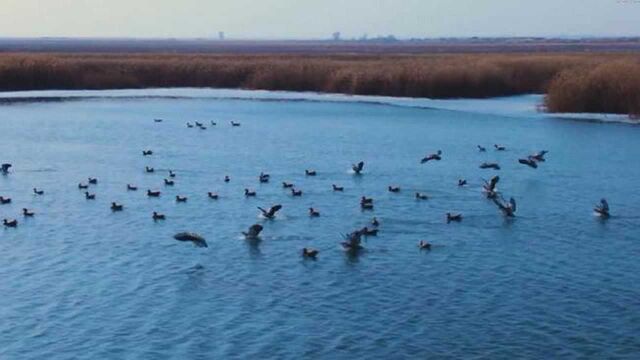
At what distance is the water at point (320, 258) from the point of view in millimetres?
17297

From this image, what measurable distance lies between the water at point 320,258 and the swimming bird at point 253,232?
27 centimetres

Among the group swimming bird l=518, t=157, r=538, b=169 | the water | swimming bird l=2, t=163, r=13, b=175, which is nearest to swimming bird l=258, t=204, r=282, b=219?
the water

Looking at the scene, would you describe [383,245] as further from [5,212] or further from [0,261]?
[5,212]

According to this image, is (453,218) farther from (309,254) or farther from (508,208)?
(309,254)

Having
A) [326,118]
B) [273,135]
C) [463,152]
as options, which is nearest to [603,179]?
[463,152]

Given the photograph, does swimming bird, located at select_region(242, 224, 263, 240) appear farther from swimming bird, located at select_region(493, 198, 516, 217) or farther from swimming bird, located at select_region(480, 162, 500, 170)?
swimming bird, located at select_region(480, 162, 500, 170)

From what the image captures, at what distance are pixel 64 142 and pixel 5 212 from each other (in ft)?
49.6

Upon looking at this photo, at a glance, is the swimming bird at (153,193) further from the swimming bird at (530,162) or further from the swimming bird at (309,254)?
the swimming bird at (530,162)

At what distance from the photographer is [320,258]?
22453mm

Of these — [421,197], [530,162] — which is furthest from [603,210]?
[530,162]

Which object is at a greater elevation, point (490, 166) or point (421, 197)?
point (490, 166)

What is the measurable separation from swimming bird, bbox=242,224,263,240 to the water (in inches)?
10.5

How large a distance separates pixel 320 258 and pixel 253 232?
7.63 feet

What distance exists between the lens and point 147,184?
32.4 m
